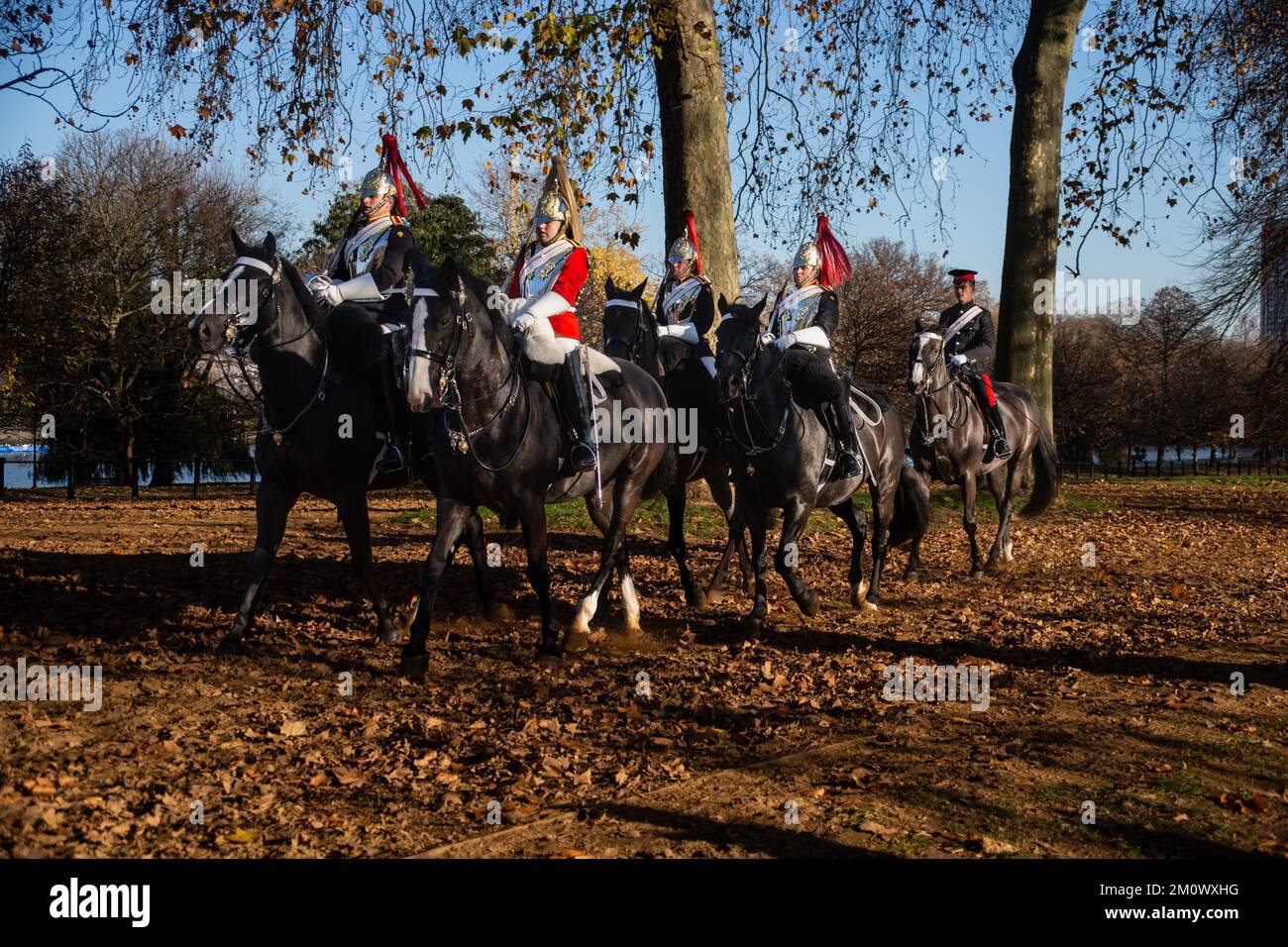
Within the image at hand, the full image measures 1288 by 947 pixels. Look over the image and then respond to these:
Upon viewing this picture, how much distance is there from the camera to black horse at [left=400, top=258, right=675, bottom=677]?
7551 millimetres

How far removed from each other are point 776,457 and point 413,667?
398 centimetres

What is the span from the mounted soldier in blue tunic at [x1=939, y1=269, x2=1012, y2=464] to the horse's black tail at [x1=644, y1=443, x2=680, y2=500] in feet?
17.0

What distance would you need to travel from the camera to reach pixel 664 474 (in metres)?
10.4

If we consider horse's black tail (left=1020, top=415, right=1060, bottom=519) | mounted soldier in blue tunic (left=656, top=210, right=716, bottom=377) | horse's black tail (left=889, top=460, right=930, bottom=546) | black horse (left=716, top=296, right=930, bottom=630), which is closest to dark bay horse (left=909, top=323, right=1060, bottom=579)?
horse's black tail (left=1020, top=415, right=1060, bottom=519)

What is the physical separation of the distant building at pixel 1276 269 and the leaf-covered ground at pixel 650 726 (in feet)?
33.9

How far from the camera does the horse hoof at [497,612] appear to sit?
33.0ft

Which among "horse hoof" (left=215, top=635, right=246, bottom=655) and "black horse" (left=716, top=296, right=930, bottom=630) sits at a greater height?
"black horse" (left=716, top=296, right=930, bottom=630)

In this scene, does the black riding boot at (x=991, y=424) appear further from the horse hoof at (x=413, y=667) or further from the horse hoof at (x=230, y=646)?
the horse hoof at (x=230, y=646)

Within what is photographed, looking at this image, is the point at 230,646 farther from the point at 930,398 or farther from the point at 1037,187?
the point at 1037,187

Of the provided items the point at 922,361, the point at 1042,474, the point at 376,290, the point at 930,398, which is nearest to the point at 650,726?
the point at 376,290

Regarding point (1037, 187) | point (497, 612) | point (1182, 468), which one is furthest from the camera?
point (1182, 468)

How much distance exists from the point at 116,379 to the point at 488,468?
29552 mm

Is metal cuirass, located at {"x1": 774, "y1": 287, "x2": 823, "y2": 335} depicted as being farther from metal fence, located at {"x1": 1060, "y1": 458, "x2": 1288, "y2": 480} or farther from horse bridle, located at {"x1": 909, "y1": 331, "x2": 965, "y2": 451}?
metal fence, located at {"x1": 1060, "y1": 458, "x2": 1288, "y2": 480}
